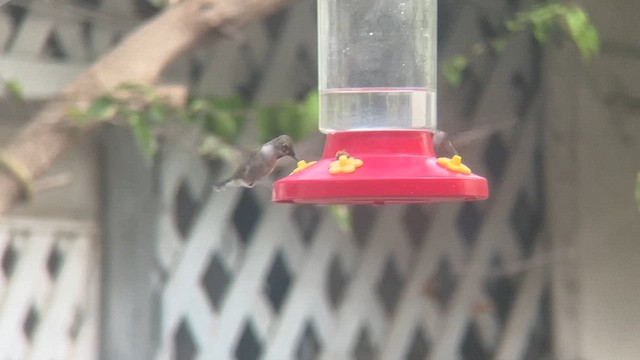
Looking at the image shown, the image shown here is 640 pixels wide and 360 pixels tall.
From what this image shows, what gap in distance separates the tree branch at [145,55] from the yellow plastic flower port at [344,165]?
0.67 metres

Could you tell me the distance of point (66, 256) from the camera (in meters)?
1.95

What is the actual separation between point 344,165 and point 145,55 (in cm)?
71

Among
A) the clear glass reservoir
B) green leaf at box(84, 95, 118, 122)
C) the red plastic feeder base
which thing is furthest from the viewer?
green leaf at box(84, 95, 118, 122)

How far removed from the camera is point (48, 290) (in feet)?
6.34

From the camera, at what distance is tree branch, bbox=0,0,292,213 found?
1.67m

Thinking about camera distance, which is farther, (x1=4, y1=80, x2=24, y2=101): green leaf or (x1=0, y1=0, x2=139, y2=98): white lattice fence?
(x1=0, y1=0, x2=139, y2=98): white lattice fence

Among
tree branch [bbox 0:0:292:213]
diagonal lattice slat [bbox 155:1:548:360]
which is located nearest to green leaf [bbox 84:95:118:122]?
tree branch [bbox 0:0:292:213]

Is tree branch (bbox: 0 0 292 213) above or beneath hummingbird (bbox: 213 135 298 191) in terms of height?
above

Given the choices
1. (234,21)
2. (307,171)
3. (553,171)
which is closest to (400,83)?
(307,171)

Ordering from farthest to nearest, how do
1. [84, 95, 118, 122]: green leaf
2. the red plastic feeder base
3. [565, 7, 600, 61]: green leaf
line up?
[565, 7, 600, 61]: green leaf < [84, 95, 118, 122]: green leaf < the red plastic feeder base

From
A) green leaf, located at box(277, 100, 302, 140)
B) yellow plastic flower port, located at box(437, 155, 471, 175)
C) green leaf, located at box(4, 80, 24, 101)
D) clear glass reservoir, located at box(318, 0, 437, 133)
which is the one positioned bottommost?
green leaf, located at box(277, 100, 302, 140)

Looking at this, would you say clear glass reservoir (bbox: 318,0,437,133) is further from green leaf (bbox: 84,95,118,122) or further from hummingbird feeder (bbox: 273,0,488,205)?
green leaf (bbox: 84,95,118,122)

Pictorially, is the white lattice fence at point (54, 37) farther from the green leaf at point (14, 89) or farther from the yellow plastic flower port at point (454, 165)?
the yellow plastic flower port at point (454, 165)

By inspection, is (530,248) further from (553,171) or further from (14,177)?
(14,177)
